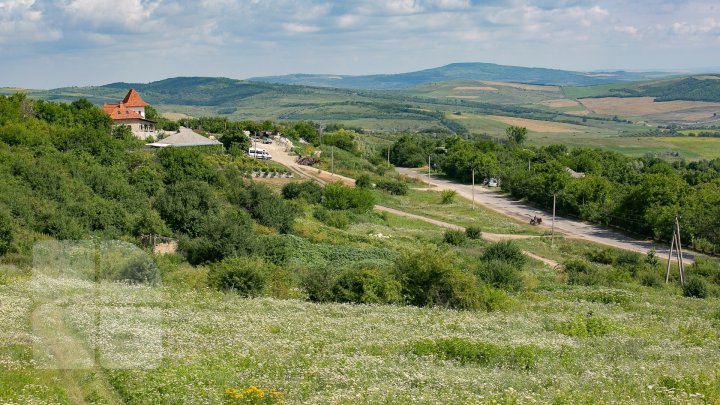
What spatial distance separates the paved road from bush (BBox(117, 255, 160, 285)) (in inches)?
1531

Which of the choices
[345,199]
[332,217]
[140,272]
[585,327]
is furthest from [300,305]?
[345,199]

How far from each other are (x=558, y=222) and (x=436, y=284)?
4646 cm

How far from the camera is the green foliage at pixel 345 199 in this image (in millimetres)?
61188

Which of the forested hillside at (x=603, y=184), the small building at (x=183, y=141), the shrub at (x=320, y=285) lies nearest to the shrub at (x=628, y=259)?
the forested hillside at (x=603, y=184)

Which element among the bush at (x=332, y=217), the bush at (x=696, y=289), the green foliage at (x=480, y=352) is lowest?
the bush at (x=332, y=217)

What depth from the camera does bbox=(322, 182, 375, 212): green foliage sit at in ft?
201

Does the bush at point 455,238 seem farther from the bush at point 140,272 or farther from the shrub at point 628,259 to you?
the bush at point 140,272

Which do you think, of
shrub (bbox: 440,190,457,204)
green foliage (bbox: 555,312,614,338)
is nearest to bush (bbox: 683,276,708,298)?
green foliage (bbox: 555,312,614,338)

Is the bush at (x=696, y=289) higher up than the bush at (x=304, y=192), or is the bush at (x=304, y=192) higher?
the bush at (x=304, y=192)

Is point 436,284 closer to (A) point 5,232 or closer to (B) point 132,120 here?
(A) point 5,232

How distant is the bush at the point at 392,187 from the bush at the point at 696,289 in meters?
45.2

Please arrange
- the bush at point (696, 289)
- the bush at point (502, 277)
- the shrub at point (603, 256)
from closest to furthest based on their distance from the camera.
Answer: the bush at point (502, 277), the bush at point (696, 289), the shrub at point (603, 256)

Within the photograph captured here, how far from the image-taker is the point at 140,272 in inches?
952

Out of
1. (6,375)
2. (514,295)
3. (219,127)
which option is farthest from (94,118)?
(6,375)
